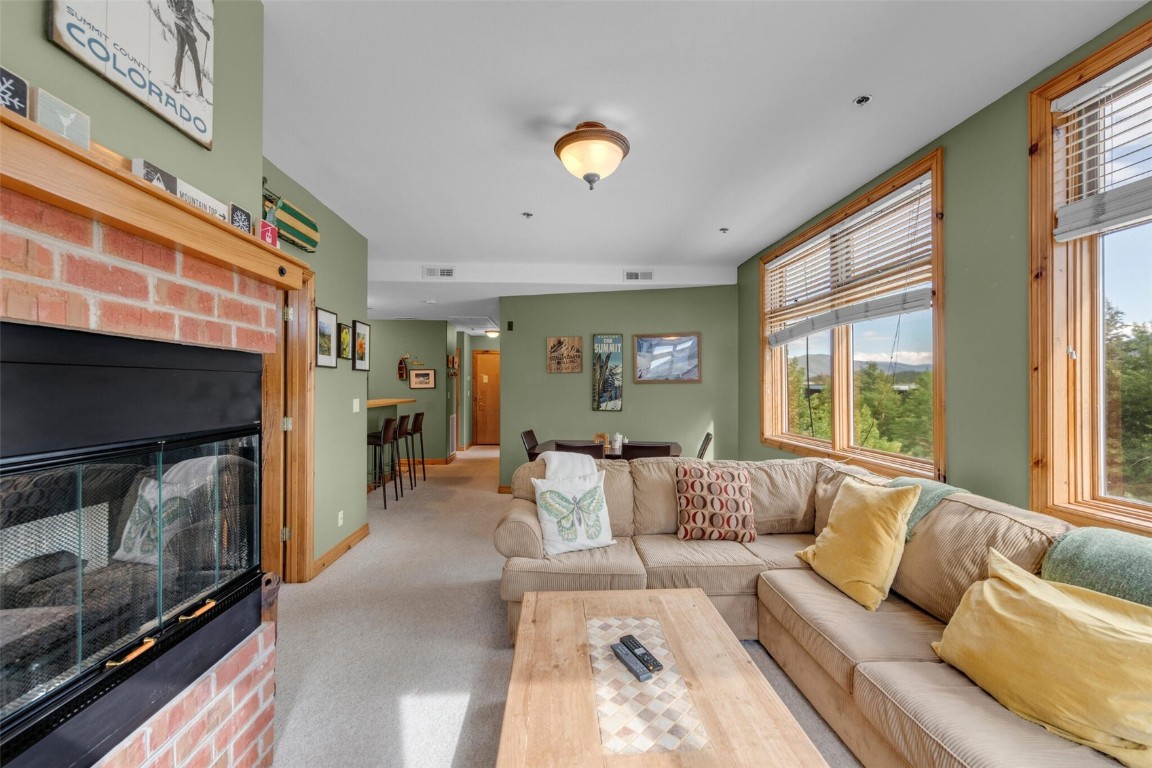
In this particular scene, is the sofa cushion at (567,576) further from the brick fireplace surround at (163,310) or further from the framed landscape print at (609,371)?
the framed landscape print at (609,371)

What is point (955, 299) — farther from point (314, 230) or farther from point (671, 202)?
point (314, 230)

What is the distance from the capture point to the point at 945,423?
2.51 metres

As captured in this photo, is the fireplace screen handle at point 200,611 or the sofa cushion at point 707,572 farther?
the sofa cushion at point 707,572

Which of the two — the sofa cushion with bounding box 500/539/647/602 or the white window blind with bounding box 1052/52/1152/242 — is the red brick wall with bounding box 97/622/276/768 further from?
the white window blind with bounding box 1052/52/1152/242

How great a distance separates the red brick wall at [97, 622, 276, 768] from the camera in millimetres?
1081

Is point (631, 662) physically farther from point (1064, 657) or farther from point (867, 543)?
point (867, 543)

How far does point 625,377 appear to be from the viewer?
554 centimetres

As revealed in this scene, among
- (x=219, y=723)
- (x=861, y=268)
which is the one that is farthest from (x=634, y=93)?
(x=219, y=723)

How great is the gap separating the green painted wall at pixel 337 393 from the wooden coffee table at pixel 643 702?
2327 millimetres

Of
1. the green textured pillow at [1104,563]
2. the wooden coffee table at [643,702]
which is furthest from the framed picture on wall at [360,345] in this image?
the green textured pillow at [1104,563]

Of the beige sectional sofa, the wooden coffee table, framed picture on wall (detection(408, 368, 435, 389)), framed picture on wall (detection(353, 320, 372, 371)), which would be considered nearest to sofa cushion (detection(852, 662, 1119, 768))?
the beige sectional sofa

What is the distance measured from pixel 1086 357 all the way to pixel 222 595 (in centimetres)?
333

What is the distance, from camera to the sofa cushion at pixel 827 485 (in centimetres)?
259

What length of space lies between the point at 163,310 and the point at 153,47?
2.14ft
